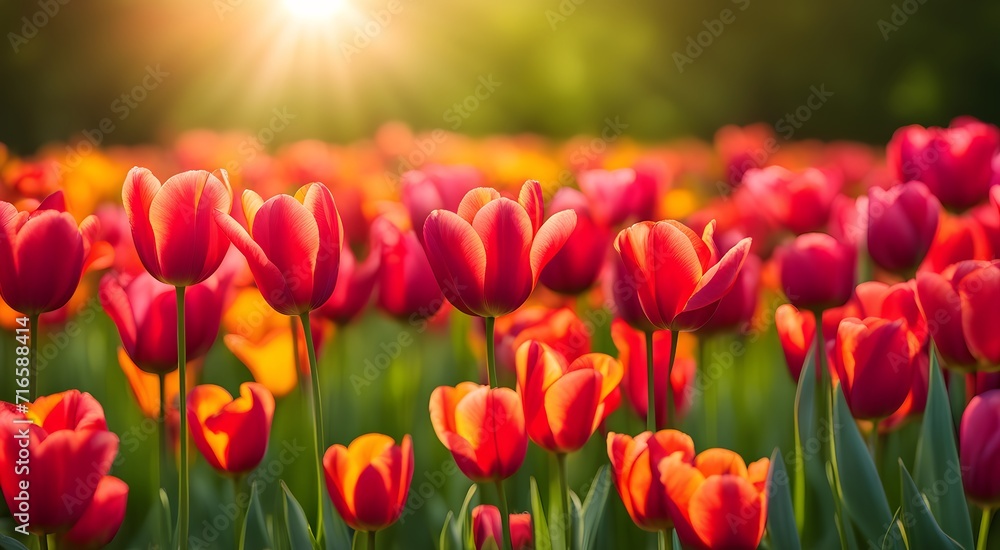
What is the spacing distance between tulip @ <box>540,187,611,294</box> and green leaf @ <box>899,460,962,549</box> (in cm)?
54

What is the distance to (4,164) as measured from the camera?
2393mm

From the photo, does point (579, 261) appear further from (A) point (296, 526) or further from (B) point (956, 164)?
(B) point (956, 164)

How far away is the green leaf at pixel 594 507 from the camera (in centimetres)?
94

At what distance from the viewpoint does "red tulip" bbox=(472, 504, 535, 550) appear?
37.1 inches

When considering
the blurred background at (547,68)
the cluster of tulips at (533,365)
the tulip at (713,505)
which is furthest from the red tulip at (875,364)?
the blurred background at (547,68)

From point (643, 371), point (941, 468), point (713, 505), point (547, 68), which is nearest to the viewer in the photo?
point (713, 505)

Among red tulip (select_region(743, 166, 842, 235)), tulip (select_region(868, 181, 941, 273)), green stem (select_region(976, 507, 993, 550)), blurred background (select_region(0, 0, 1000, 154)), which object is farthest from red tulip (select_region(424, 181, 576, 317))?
blurred background (select_region(0, 0, 1000, 154))

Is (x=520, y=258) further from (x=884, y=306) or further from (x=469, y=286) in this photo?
(x=884, y=306)

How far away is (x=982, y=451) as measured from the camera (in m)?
0.92

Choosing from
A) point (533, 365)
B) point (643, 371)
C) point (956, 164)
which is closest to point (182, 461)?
point (533, 365)

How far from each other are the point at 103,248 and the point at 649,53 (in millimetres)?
5544

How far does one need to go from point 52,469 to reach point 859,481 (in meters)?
0.80

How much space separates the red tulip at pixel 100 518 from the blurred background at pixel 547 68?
15.8 feet

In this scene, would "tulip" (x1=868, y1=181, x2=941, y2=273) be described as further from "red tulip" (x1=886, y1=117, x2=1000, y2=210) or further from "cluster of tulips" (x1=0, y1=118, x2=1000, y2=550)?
"red tulip" (x1=886, y1=117, x2=1000, y2=210)
